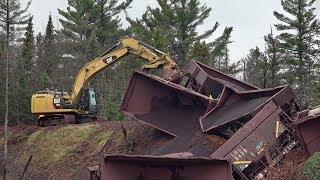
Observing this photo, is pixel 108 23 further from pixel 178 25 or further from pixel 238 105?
pixel 238 105

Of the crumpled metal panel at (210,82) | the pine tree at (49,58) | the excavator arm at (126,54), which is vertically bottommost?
the crumpled metal panel at (210,82)

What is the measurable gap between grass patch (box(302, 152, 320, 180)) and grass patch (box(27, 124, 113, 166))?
24.6ft

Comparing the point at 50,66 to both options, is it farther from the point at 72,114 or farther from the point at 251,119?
the point at 251,119

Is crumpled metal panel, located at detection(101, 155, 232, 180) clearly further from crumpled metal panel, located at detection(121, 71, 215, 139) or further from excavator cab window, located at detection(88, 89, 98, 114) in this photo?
excavator cab window, located at detection(88, 89, 98, 114)

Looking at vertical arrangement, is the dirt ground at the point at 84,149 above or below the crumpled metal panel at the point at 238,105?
below

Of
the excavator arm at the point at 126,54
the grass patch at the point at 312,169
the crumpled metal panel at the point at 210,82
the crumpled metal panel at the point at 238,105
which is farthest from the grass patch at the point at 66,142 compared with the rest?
the grass patch at the point at 312,169

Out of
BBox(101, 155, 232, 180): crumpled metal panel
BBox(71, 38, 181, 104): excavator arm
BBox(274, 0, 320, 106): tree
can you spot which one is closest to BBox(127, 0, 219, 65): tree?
BBox(274, 0, 320, 106): tree

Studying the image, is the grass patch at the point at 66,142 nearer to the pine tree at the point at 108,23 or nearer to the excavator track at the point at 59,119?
the excavator track at the point at 59,119

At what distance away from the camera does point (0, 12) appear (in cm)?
3183

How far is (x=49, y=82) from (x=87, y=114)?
13.9 meters

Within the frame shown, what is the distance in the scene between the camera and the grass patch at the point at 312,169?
852cm

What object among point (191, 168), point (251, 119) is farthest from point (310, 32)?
point (191, 168)

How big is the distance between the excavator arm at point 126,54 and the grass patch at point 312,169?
20.0 feet

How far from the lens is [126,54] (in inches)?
703
